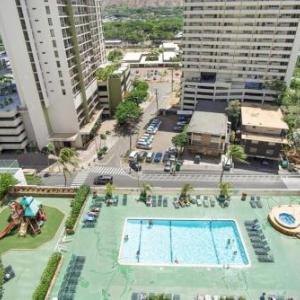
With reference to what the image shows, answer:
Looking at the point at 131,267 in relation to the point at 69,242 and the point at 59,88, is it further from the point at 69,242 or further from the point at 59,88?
the point at 59,88

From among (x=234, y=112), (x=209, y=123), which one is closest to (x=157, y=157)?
(x=209, y=123)

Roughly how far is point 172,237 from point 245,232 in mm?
13607

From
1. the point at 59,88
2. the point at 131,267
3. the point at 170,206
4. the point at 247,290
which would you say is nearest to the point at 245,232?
the point at 247,290

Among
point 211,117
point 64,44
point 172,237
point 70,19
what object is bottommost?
point 172,237

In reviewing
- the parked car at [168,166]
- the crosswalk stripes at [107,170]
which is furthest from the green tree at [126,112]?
the parked car at [168,166]

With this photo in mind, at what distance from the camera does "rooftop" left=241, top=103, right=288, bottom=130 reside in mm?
74375

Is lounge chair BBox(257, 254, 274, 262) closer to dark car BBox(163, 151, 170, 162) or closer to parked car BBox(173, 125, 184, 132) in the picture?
dark car BBox(163, 151, 170, 162)

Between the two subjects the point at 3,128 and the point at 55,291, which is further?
the point at 3,128

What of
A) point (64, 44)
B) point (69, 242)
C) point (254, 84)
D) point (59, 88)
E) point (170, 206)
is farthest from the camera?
point (254, 84)

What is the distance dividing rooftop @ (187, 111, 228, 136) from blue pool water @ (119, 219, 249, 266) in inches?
1107

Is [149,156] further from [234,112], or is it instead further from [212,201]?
[234,112]

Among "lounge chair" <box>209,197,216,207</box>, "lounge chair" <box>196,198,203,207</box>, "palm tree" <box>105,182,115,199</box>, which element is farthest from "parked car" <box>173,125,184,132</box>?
"palm tree" <box>105,182,115,199</box>

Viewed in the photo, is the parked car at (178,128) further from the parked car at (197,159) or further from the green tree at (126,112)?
the parked car at (197,159)

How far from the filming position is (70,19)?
73750mm
